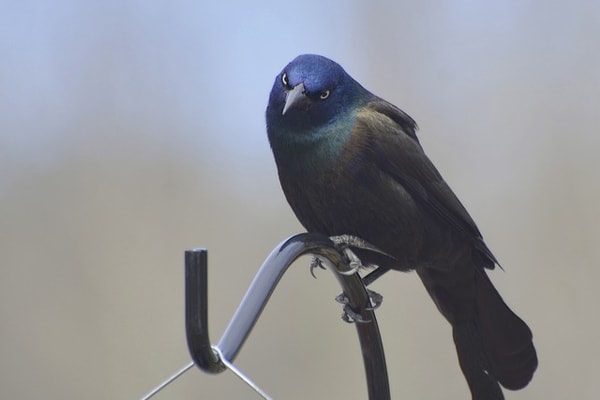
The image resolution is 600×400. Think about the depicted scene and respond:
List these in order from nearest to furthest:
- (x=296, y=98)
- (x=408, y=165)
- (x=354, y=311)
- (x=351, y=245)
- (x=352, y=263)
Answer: (x=354, y=311)
(x=352, y=263)
(x=296, y=98)
(x=351, y=245)
(x=408, y=165)

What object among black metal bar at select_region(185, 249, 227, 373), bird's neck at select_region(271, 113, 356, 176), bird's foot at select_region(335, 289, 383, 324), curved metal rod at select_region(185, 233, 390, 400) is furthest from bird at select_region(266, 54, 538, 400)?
black metal bar at select_region(185, 249, 227, 373)

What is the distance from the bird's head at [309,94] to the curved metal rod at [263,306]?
0.70 m

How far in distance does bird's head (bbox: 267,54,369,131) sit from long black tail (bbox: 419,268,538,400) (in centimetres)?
70

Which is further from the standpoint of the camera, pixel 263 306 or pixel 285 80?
pixel 285 80

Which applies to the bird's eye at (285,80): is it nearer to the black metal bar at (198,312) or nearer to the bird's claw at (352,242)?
the bird's claw at (352,242)

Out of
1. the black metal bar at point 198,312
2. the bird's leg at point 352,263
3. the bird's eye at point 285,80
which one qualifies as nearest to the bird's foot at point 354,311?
the bird's leg at point 352,263

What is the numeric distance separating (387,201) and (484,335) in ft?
1.95

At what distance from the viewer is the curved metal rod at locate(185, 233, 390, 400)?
2.20 m

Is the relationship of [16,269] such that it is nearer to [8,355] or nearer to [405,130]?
[8,355]

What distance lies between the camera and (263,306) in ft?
7.85

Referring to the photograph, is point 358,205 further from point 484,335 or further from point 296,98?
point 484,335

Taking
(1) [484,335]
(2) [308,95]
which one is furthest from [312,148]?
(1) [484,335]

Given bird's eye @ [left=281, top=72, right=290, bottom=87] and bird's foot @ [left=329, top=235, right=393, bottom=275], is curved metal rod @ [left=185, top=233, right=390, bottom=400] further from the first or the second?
bird's eye @ [left=281, top=72, right=290, bottom=87]

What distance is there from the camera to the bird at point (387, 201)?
3600 mm
